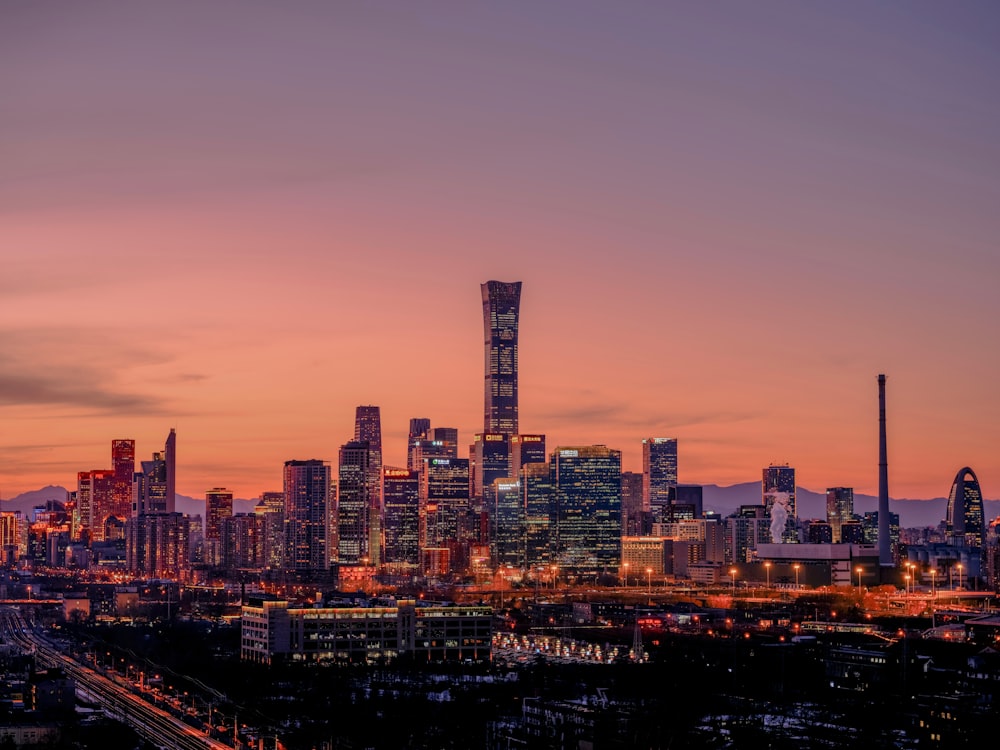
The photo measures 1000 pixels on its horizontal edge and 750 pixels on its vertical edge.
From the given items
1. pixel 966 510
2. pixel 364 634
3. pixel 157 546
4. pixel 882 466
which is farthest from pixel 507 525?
pixel 364 634

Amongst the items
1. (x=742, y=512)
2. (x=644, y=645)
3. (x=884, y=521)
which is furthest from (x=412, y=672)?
(x=742, y=512)

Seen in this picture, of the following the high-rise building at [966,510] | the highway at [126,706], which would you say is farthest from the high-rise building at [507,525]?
the highway at [126,706]

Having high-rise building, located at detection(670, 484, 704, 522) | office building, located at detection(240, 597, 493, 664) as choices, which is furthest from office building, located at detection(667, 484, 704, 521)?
office building, located at detection(240, 597, 493, 664)

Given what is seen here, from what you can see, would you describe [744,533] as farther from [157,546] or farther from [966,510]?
[157,546]

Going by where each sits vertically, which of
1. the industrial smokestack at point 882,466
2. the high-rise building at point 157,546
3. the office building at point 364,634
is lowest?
the office building at point 364,634

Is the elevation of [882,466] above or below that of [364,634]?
above

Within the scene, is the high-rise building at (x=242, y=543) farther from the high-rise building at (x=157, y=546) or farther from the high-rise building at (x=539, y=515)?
the high-rise building at (x=539, y=515)
